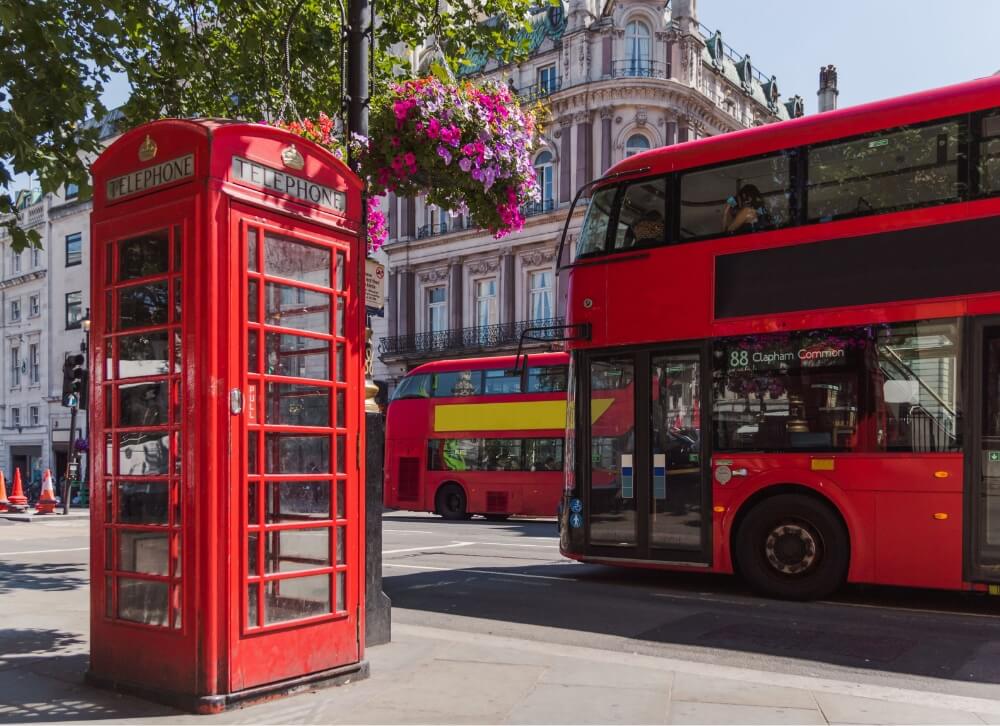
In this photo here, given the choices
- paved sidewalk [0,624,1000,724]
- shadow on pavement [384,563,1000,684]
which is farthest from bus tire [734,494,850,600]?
paved sidewalk [0,624,1000,724]

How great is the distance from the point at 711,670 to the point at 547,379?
1410cm

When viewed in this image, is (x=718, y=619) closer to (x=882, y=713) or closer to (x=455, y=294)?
(x=882, y=713)

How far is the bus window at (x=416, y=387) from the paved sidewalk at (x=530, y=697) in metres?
15.9

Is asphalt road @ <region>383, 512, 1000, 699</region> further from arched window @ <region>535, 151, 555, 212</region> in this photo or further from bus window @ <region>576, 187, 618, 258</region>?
arched window @ <region>535, 151, 555, 212</region>

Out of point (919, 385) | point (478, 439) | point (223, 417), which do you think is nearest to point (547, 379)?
point (478, 439)

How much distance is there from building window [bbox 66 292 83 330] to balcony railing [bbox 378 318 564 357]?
1794 cm

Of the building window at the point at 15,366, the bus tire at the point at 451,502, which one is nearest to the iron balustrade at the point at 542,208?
the bus tire at the point at 451,502

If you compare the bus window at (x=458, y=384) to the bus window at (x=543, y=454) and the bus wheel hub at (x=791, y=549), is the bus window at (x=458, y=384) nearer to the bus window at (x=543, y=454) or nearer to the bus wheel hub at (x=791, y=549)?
the bus window at (x=543, y=454)

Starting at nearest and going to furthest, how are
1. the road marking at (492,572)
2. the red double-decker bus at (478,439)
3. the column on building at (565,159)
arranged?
the road marking at (492,572) < the red double-decker bus at (478,439) < the column on building at (565,159)

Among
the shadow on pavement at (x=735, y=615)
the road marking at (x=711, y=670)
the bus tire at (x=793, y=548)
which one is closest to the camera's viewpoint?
the road marking at (x=711, y=670)

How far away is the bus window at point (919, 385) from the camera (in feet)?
25.6

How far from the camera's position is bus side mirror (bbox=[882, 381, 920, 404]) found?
315 inches

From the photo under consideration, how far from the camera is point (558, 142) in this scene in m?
32.8

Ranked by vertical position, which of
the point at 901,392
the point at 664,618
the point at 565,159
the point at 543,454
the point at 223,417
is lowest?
the point at 664,618
